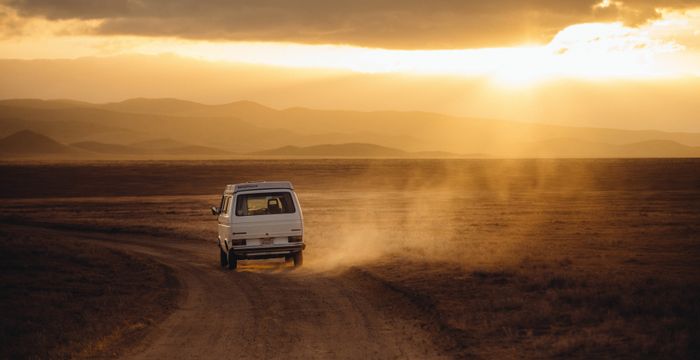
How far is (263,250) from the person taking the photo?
906 inches

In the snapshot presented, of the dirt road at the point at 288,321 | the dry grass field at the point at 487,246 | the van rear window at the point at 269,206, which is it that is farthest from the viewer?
the van rear window at the point at 269,206

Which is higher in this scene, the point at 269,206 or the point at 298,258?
the point at 269,206

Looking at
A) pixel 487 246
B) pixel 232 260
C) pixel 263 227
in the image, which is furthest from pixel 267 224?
pixel 487 246

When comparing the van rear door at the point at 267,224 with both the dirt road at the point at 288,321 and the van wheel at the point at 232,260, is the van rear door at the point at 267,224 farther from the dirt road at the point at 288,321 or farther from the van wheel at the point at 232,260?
the dirt road at the point at 288,321

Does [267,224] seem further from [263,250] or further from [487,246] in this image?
[487,246]

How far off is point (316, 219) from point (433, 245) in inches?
622

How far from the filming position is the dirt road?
12.1 metres

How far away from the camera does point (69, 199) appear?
69688mm

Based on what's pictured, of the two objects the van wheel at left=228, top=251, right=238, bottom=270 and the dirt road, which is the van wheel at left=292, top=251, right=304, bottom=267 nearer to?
the dirt road

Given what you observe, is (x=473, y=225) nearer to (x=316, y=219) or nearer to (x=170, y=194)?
(x=316, y=219)

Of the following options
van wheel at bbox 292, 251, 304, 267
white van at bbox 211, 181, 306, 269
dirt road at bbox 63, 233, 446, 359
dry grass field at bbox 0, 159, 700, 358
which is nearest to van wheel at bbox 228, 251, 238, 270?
white van at bbox 211, 181, 306, 269

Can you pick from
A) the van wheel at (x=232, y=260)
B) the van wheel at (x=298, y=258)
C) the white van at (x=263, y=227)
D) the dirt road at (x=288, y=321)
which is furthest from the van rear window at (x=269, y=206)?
the dirt road at (x=288, y=321)

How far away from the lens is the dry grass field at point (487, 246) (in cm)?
1364

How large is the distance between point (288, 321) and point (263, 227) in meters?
8.70
